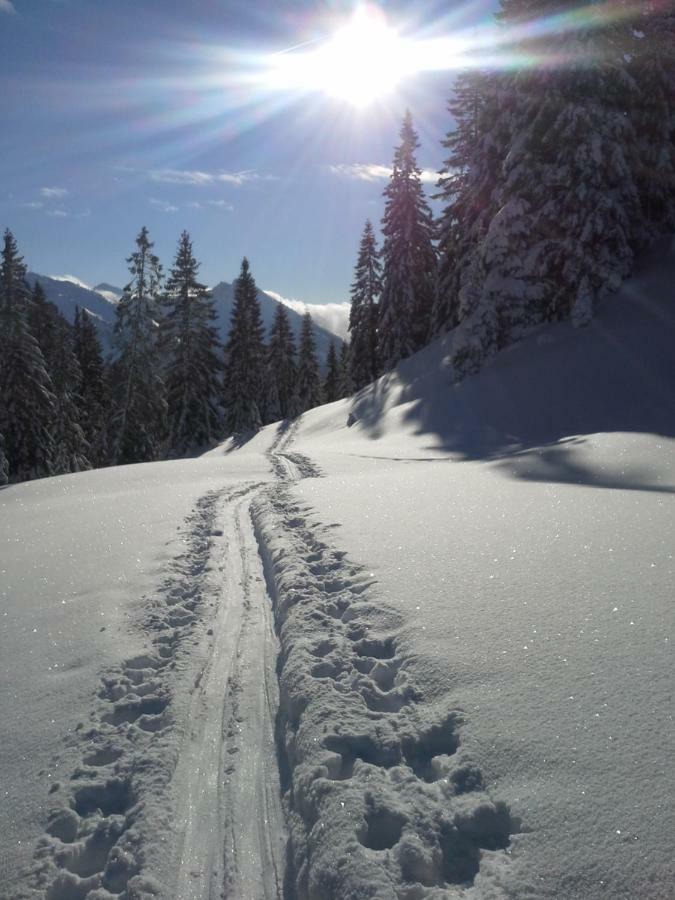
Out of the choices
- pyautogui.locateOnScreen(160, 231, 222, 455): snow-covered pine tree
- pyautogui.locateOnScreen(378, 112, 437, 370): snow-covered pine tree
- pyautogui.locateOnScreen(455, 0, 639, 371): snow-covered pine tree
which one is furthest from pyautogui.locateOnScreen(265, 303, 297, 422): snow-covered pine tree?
pyautogui.locateOnScreen(455, 0, 639, 371): snow-covered pine tree

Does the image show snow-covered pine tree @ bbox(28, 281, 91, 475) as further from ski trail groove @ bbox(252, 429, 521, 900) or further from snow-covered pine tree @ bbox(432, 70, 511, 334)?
ski trail groove @ bbox(252, 429, 521, 900)

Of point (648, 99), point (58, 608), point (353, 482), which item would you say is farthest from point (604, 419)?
point (58, 608)

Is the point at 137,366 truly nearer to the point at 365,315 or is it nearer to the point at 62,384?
the point at 62,384

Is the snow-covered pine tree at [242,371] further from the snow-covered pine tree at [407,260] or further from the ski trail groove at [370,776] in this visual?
the ski trail groove at [370,776]

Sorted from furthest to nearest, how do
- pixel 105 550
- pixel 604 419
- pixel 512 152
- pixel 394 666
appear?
pixel 512 152 < pixel 604 419 < pixel 105 550 < pixel 394 666

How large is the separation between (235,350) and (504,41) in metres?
25.9

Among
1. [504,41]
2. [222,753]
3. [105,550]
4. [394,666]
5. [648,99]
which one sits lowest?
[222,753]

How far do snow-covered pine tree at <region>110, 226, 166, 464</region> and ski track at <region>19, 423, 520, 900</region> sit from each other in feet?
87.9

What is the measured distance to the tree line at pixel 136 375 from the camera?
2708 cm

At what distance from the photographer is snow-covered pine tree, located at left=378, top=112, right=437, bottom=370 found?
33125mm

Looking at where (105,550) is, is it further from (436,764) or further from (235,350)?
(235,350)

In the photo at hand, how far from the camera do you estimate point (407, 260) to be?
109ft

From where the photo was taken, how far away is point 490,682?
349 cm

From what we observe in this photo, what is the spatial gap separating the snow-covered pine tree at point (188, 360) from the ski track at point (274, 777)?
31.5 m
